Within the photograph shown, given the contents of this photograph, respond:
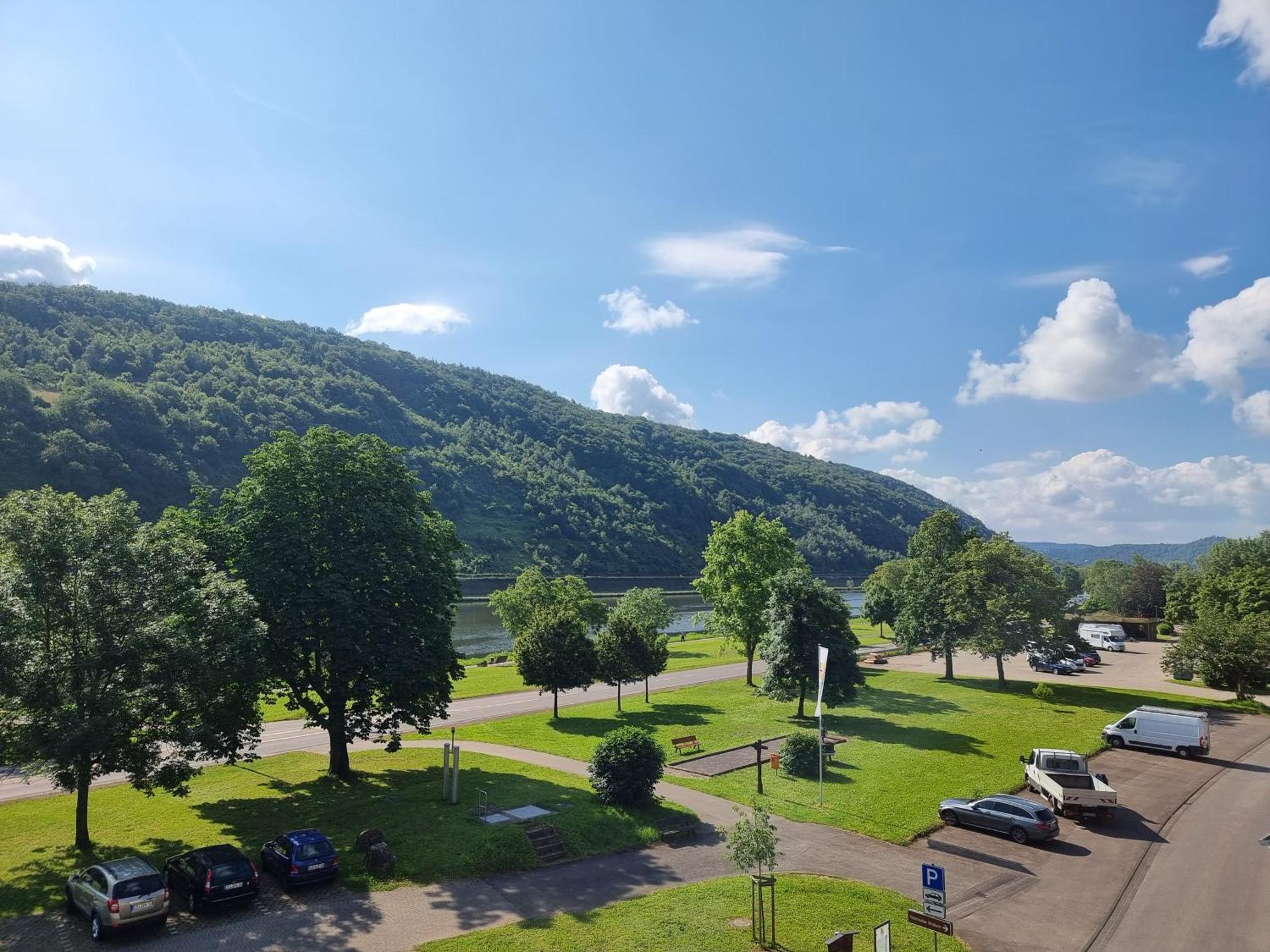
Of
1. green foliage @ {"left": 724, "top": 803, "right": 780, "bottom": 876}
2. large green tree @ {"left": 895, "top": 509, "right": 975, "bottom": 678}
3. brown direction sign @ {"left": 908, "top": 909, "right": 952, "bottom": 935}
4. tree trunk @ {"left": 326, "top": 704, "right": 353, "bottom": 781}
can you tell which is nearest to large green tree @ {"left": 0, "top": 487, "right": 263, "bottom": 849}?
tree trunk @ {"left": 326, "top": 704, "right": 353, "bottom": 781}

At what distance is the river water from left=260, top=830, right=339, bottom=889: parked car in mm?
43631

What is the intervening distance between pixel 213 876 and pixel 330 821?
635cm

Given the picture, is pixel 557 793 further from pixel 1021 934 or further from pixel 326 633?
pixel 1021 934

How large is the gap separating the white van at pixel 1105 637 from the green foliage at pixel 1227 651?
25.5m

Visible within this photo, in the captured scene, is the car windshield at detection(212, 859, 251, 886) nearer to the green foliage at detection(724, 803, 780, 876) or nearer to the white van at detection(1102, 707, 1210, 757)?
the green foliage at detection(724, 803, 780, 876)

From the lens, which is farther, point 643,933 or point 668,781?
point 668,781

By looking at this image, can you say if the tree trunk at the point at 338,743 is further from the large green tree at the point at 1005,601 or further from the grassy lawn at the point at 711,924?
the large green tree at the point at 1005,601

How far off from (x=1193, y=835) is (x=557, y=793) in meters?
22.3

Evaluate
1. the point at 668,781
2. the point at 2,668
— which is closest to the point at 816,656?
the point at 668,781

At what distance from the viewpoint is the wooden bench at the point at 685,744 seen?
32.9 m

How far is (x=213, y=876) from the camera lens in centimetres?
1722

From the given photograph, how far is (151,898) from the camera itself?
1609 centimetres

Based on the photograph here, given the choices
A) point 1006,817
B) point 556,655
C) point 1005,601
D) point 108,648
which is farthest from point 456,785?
point 1005,601

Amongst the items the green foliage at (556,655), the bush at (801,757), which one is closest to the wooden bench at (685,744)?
the bush at (801,757)
